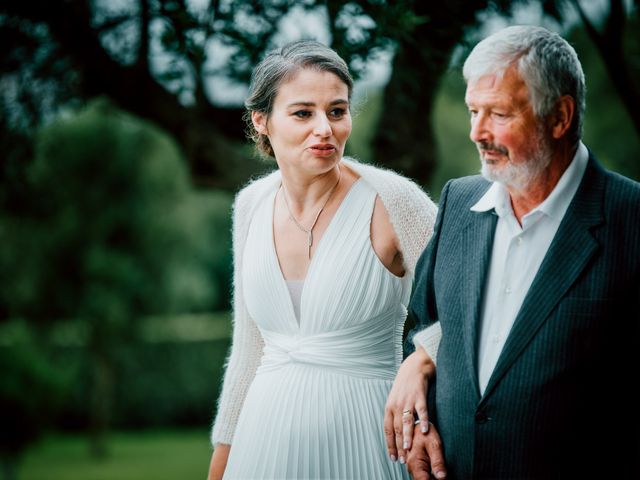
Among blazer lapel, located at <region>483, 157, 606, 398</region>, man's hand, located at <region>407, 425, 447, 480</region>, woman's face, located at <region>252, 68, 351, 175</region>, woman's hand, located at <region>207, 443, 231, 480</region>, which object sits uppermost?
woman's face, located at <region>252, 68, 351, 175</region>

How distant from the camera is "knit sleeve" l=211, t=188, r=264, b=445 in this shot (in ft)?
9.82

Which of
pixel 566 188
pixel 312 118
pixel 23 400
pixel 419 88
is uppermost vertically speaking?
pixel 419 88

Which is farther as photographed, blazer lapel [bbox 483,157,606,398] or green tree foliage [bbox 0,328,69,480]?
green tree foliage [bbox 0,328,69,480]

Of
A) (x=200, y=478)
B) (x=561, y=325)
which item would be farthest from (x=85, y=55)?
(x=200, y=478)

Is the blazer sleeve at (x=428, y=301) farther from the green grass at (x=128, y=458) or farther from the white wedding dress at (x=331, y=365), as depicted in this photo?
the green grass at (x=128, y=458)

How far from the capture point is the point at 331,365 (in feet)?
8.86

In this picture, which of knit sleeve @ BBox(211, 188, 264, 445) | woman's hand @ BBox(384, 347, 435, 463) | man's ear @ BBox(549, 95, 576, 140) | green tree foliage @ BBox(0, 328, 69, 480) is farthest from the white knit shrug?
green tree foliage @ BBox(0, 328, 69, 480)

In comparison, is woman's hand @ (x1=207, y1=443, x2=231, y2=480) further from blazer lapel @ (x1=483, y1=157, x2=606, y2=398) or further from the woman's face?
blazer lapel @ (x1=483, y1=157, x2=606, y2=398)

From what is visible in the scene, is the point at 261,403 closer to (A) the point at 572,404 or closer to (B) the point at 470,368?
(B) the point at 470,368

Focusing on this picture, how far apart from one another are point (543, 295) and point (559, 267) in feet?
0.26

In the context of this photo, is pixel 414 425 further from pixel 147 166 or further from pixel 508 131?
pixel 147 166

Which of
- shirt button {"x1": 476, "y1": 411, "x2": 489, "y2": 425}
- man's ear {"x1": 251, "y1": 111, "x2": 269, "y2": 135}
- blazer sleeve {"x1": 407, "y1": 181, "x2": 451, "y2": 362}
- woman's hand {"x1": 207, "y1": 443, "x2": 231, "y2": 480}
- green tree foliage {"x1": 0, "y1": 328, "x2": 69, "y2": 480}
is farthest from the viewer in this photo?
green tree foliage {"x1": 0, "y1": 328, "x2": 69, "y2": 480}

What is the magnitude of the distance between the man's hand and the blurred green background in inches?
51.6

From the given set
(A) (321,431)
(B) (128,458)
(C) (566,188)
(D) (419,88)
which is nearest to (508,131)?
(C) (566,188)
